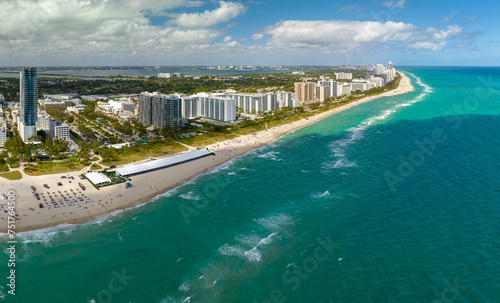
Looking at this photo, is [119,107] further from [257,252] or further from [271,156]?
[257,252]

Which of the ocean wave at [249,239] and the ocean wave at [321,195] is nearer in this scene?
the ocean wave at [249,239]

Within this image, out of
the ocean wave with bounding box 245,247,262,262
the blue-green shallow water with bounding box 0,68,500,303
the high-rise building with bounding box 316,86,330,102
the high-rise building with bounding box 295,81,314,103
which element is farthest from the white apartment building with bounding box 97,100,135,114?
the ocean wave with bounding box 245,247,262,262

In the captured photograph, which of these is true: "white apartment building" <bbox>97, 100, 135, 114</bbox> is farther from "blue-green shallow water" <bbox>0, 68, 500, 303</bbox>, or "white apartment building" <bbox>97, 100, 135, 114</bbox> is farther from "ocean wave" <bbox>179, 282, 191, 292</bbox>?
"ocean wave" <bbox>179, 282, 191, 292</bbox>

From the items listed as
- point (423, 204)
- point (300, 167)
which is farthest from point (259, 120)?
point (423, 204)

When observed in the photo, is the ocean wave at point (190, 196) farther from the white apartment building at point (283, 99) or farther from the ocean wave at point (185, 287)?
the white apartment building at point (283, 99)

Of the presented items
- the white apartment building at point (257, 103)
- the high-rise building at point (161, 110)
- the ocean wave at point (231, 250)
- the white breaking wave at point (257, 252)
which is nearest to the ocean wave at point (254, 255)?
the white breaking wave at point (257, 252)

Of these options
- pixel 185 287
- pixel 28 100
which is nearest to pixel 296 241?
pixel 185 287
